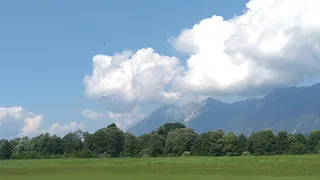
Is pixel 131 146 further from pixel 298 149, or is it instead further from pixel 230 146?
pixel 298 149

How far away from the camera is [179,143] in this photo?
131 metres

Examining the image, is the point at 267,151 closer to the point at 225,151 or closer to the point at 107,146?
the point at 225,151

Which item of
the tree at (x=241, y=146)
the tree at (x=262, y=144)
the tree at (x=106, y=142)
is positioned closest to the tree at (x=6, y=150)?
the tree at (x=106, y=142)

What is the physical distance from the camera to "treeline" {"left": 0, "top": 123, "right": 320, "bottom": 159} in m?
122

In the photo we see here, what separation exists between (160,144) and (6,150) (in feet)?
163

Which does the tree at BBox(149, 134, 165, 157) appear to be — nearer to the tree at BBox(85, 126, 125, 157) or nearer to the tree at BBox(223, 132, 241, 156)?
the tree at BBox(85, 126, 125, 157)

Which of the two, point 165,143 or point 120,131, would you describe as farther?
point 120,131

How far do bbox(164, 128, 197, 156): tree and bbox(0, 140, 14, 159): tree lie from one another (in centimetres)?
5064

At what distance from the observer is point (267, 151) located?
413 feet

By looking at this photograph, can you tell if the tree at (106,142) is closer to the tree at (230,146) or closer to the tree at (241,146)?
the tree at (230,146)

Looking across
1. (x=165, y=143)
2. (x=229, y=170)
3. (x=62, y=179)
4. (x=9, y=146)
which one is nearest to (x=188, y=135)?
(x=165, y=143)

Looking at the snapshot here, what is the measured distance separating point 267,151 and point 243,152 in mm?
10284

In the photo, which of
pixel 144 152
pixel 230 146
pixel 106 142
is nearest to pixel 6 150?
pixel 106 142

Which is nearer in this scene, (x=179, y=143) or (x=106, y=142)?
(x=179, y=143)
